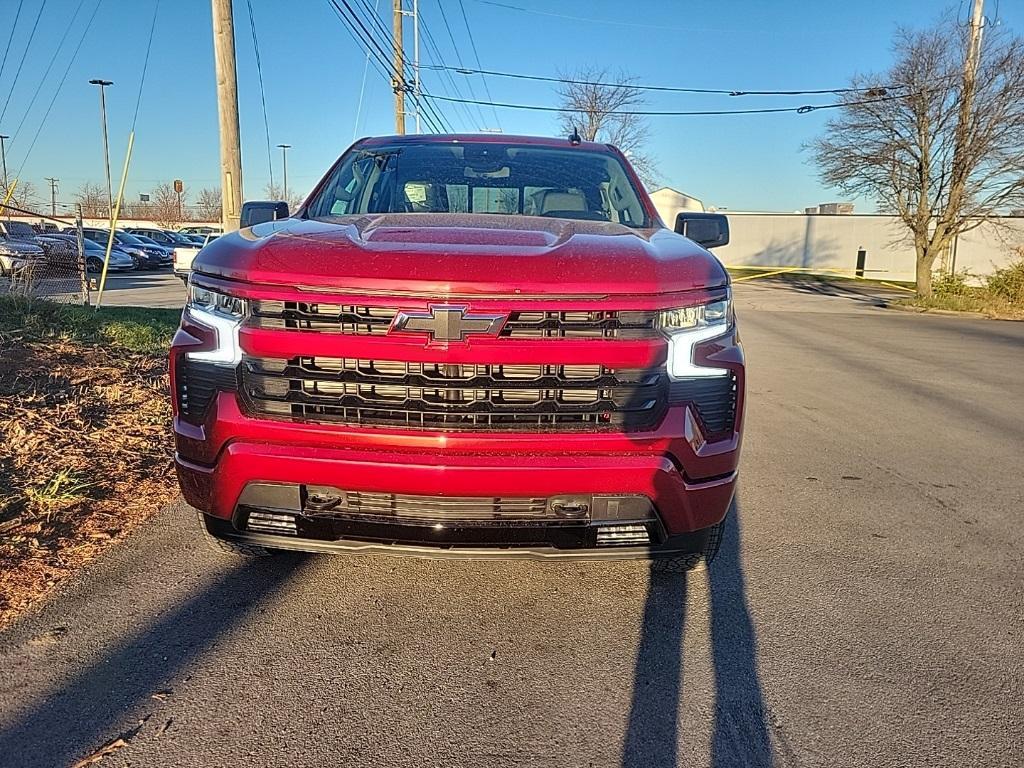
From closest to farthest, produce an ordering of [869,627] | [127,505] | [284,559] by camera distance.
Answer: [869,627], [284,559], [127,505]

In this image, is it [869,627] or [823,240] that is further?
[823,240]

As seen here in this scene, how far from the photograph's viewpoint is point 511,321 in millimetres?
2391

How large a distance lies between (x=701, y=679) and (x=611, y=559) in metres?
0.48

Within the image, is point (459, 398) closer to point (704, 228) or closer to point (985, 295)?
point (704, 228)

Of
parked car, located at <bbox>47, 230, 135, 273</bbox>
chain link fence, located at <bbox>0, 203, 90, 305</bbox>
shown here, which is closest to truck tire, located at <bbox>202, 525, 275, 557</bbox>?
chain link fence, located at <bbox>0, 203, 90, 305</bbox>

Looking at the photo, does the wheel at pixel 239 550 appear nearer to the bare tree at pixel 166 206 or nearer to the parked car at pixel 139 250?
the parked car at pixel 139 250

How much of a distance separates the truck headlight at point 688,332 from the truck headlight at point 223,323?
140cm

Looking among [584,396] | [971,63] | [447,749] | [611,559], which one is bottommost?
[447,749]

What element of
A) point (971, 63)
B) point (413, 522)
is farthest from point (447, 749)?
point (971, 63)

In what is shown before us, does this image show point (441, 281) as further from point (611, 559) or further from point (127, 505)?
point (127, 505)

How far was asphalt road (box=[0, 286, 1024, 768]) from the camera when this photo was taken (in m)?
2.17

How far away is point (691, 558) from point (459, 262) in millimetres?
1430


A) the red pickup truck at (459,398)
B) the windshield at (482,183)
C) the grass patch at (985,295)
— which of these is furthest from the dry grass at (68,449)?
the grass patch at (985,295)

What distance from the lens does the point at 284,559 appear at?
10.9 ft
